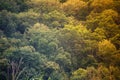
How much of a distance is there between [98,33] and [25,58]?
6.34 metres

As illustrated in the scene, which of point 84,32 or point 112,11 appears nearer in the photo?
point 84,32

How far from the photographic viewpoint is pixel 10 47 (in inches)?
617

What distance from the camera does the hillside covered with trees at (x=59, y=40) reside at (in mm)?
15453

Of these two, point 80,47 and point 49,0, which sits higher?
point 49,0

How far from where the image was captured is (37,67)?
15.5m

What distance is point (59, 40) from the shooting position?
58.4 ft

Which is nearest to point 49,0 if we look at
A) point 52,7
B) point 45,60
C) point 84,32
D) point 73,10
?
point 52,7

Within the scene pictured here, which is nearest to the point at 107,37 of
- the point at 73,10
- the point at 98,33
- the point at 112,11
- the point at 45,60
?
the point at 98,33

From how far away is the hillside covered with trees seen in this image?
15453 millimetres

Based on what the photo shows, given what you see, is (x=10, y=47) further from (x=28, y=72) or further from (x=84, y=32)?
(x=84, y=32)

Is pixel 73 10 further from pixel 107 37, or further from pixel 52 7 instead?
pixel 107 37

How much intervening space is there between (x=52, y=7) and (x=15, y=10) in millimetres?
2821

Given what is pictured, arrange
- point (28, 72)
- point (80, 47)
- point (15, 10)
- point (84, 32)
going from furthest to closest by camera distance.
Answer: point (15, 10) < point (84, 32) < point (80, 47) < point (28, 72)

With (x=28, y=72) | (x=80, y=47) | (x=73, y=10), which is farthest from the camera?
(x=73, y=10)
